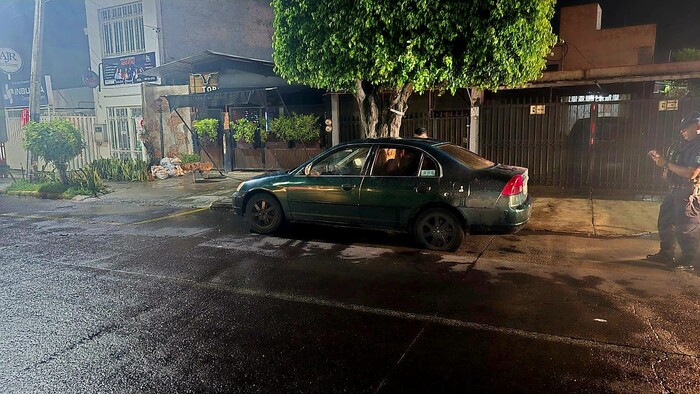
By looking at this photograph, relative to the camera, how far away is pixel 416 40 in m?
7.32

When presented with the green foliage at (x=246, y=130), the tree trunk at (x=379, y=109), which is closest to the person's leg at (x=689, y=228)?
the tree trunk at (x=379, y=109)

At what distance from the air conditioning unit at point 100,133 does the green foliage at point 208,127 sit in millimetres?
4306

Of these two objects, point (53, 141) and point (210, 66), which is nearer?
point (53, 141)

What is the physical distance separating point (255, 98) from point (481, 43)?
773 cm

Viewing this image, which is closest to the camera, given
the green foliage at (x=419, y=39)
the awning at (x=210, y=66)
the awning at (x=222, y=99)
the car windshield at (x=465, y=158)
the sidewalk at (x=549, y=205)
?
the car windshield at (x=465, y=158)

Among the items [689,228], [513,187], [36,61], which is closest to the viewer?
[689,228]

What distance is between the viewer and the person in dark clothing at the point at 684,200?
18.6 ft

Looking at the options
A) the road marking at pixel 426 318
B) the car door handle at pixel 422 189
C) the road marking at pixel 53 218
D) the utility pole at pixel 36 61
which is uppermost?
the utility pole at pixel 36 61

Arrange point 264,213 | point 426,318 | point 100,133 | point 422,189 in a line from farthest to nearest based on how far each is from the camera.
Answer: point 100,133 → point 264,213 → point 422,189 → point 426,318

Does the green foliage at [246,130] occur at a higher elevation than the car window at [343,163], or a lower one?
higher

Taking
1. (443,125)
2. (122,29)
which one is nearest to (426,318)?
(443,125)

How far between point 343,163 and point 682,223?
4.49 meters

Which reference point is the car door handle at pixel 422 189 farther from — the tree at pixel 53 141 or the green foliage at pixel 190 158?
the green foliage at pixel 190 158

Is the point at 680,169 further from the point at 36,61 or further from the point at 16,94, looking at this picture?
the point at 16,94
